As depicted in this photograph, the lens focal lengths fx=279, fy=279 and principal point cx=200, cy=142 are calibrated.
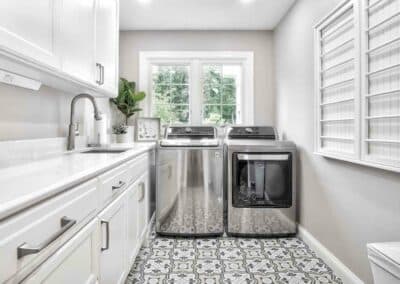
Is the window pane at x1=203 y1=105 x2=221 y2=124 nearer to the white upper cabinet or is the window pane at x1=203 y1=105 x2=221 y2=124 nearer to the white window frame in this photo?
the white window frame

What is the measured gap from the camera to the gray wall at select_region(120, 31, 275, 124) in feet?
11.6

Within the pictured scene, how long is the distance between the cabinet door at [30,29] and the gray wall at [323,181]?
173 centimetres

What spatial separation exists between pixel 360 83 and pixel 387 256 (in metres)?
1.02

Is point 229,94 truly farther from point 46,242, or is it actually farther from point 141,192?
point 46,242

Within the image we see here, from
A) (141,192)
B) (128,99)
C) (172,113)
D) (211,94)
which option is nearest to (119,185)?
(141,192)

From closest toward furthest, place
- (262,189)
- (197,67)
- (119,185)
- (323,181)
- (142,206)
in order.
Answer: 1. (119,185)
2. (323,181)
3. (142,206)
4. (262,189)
5. (197,67)

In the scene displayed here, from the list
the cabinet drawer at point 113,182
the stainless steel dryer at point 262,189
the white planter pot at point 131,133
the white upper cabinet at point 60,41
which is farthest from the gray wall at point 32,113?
the stainless steel dryer at point 262,189

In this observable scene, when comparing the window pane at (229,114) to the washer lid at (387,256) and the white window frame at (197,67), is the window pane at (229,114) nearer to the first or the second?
the white window frame at (197,67)

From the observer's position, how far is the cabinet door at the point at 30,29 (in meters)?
0.98

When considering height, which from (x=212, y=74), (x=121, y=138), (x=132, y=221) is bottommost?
(x=132, y=221)

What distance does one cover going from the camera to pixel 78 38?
1.62 metres

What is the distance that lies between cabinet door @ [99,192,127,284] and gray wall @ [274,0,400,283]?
140cm

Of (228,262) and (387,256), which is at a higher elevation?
(387,256)

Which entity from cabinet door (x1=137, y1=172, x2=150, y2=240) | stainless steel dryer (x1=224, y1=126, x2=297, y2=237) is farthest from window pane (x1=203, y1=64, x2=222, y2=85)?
cabinet door (x1=137, y1=172, x2=150, y2=240)
